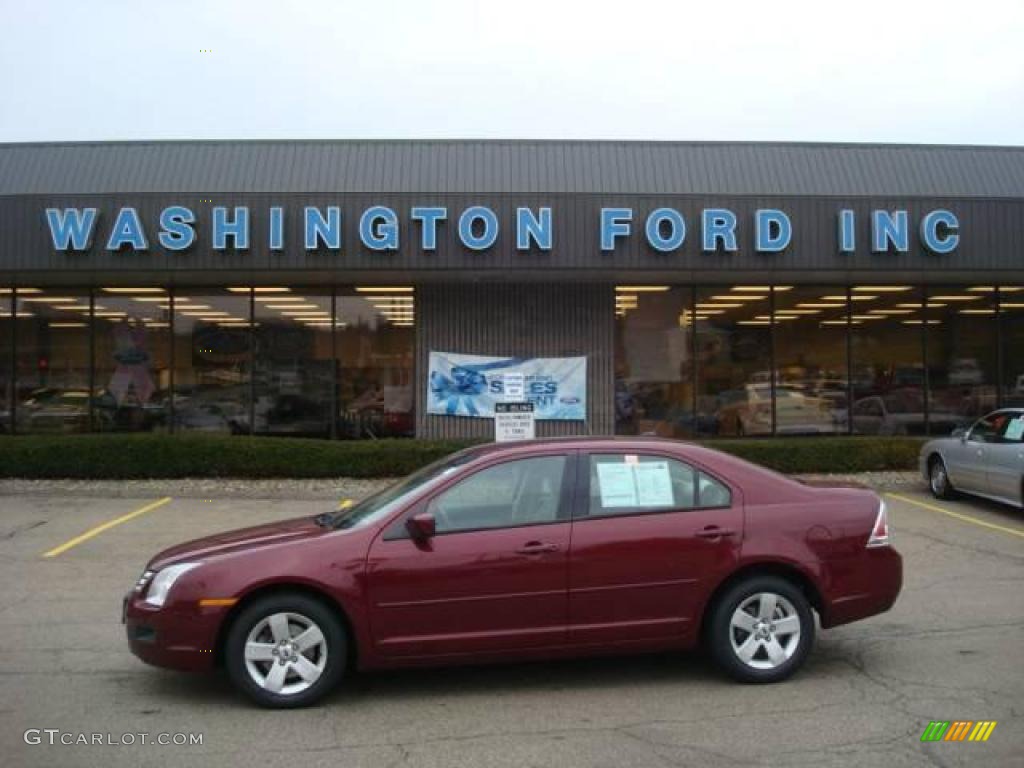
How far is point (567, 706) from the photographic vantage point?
17.0ft

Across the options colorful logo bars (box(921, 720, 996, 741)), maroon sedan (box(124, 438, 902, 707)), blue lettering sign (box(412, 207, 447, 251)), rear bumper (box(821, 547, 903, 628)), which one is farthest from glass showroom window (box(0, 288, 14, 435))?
colorful logo bars (box(921, 720, 996, 741))

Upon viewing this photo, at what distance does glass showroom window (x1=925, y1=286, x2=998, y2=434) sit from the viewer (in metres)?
17.5

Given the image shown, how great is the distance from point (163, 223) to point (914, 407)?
43.8ft

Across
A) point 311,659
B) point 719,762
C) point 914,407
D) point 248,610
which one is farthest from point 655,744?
point 914,407

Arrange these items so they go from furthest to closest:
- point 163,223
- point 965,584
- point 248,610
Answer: point 163,223, point 965,584, point 248,610

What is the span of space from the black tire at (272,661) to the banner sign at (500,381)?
11264mm

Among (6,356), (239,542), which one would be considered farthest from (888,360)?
(6,356)

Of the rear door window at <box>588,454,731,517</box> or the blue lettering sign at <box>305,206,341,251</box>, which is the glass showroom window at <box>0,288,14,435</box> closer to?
the blue lettering sign at <box>305,206,341,251</box>

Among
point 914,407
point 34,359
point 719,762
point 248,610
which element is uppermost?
point 34,359

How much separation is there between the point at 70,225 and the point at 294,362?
4.19 metres

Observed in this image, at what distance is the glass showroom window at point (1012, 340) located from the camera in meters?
17.7

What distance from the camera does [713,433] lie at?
1698 centimetres

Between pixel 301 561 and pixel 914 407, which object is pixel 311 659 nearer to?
pixel 301 561

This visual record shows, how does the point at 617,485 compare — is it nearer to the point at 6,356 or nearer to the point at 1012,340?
the point at 1012,340
